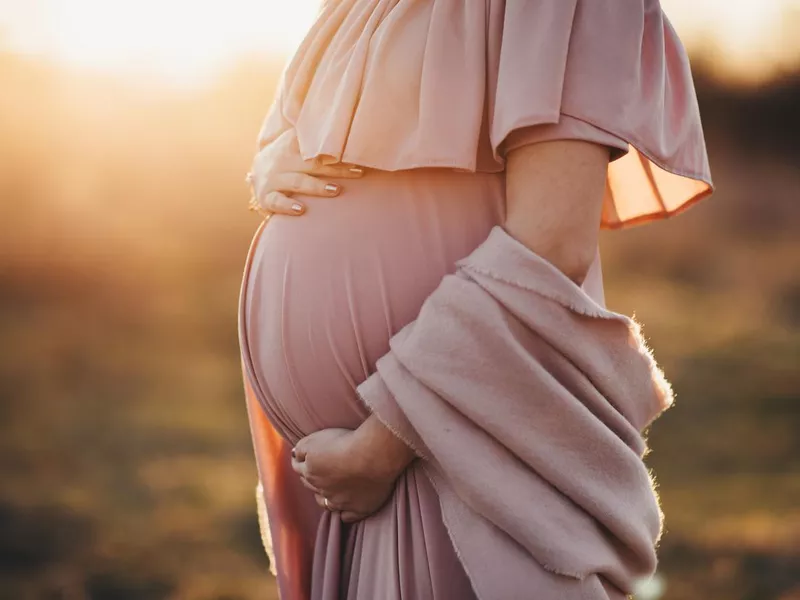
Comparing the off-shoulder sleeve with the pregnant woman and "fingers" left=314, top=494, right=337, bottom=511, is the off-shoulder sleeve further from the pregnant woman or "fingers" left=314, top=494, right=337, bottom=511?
"fingers" left=314, top=494, right=337, bottom=511

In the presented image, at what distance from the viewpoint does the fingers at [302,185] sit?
1318mm

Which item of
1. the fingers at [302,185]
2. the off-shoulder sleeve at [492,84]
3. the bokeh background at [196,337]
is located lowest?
the bokeh background at [196,337]

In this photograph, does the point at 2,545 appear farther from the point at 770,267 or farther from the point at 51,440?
the point at 770,267

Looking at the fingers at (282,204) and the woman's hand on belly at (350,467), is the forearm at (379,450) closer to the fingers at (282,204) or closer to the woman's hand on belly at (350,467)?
the woman's hand on belly at (350,467)

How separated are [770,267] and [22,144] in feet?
15.4

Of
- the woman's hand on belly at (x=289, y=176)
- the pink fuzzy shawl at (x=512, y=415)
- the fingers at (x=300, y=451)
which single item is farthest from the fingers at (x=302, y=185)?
the fingers at (x=300, y=451)

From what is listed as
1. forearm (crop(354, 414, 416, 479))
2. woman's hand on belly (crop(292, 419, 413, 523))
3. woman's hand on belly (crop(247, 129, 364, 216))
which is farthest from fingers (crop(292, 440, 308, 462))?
woman's hand on belly (crop(247, 129, 364, 216))

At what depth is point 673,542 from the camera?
3.64 metres

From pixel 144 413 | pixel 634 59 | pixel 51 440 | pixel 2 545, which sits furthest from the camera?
pixel 144 413

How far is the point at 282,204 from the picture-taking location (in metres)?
1.38

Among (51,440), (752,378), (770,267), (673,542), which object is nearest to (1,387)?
(51,440)

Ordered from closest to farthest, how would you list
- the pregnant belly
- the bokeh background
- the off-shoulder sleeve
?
1. the off-shoulder sleeve
2. the pregnant belly
3. the bokeh background

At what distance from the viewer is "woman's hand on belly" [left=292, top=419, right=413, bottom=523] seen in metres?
1.23

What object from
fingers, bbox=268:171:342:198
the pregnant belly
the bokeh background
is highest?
fingers, bbox=268:171:342:198
